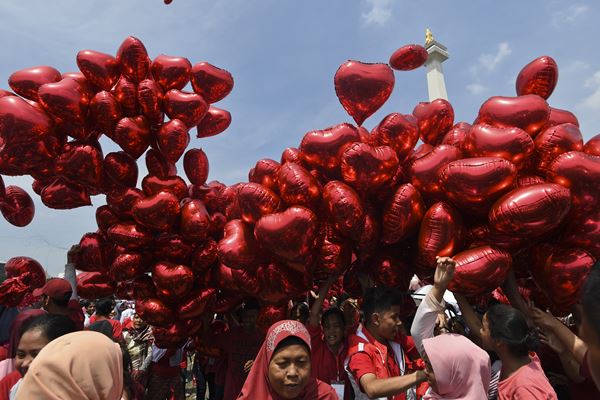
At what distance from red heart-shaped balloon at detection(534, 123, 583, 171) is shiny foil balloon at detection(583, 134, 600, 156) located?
9cm

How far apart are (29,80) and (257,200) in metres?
1.88

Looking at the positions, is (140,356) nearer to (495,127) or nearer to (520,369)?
(520,369)

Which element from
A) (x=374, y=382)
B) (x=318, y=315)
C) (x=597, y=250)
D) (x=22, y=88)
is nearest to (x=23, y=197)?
(x=22, y=88)

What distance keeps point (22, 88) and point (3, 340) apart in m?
Answer: 1.92

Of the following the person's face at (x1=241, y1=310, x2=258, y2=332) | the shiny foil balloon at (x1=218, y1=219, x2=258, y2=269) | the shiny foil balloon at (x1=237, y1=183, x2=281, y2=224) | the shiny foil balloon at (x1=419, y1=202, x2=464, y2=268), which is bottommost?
the person's face at (x1=241, y1=310, x2=258, y2=332)

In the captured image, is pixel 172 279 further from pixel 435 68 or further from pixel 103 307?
pixel 435 68

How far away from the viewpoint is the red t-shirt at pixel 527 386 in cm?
173

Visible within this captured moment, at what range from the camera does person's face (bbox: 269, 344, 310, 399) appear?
1.76m

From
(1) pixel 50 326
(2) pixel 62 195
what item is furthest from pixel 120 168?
(1) pixel 50 326

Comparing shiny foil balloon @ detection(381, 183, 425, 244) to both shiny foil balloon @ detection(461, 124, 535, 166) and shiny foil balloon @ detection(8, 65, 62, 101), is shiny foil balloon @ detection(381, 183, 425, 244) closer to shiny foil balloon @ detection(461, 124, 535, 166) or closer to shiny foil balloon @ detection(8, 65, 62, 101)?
shiny foil balloon @ detection(461, 124, 535, 166)

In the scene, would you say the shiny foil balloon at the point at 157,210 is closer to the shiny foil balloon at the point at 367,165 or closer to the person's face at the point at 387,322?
the shiny foil balloon at the point at 367,165

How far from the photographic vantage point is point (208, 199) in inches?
128

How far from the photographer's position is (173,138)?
2865mm

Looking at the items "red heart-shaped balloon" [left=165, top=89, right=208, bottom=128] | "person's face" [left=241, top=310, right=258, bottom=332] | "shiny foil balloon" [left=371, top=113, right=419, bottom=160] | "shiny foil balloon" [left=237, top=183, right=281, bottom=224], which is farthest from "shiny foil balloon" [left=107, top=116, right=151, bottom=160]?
"shiny foil balloon" [left=371, top=113, right=419, bottom=160]
